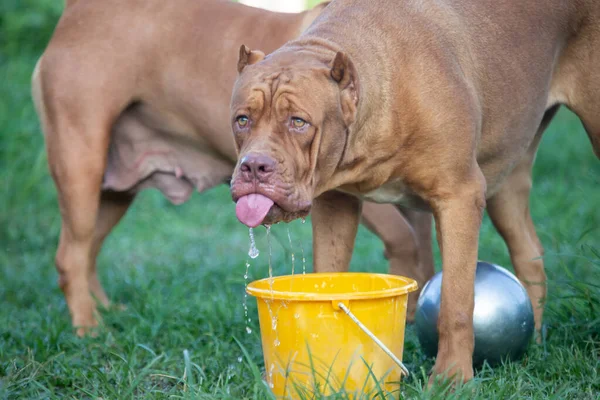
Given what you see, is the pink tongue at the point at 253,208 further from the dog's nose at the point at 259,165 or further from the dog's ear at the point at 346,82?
the dog's ear at the point at 346,82

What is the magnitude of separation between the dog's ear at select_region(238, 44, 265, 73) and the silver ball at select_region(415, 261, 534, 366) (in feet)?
3.67

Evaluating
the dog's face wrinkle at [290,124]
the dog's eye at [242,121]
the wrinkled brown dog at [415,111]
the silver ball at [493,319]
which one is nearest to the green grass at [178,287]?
the silver ball at [493,319]

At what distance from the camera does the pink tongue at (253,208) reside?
2586 mm

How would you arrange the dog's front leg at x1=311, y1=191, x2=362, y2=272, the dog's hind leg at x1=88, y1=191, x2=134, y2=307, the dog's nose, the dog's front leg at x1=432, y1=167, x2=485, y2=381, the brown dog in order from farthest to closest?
the dog's hind leg at x1=88, y1=191, x2=134, y2=307 → the brown dog → the dog's front leg at x1=311, y1=191, x2=362, y2=272 → the dog's front leg at x1=432, y1=167, x2=485, y2=381 → the dog's nose

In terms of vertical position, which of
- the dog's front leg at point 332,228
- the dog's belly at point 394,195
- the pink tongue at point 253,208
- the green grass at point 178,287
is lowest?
the green grass at point 178,287

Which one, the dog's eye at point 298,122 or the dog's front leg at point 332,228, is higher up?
the dog's eye at point 298,122

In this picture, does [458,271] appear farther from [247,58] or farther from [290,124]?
[247,58]

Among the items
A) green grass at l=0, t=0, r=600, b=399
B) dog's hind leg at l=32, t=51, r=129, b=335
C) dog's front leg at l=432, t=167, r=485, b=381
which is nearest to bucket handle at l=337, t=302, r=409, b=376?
green grass at l=0, t=0, r=600, b=399

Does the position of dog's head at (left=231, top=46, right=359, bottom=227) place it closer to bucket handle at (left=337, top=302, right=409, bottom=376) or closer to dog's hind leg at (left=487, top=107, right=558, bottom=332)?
bucket handle at (left=337, top=302, right=409, bottom=376)

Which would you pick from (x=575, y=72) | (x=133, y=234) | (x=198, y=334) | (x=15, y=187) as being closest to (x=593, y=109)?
(x=575, y=72)

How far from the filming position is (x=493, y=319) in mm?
3150

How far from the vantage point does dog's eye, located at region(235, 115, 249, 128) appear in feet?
8.88

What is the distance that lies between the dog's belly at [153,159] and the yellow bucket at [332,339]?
175 centimetres

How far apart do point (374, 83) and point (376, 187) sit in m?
0.42
